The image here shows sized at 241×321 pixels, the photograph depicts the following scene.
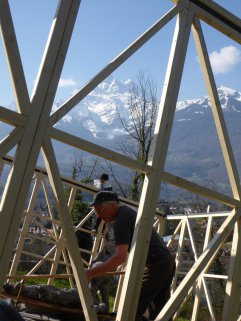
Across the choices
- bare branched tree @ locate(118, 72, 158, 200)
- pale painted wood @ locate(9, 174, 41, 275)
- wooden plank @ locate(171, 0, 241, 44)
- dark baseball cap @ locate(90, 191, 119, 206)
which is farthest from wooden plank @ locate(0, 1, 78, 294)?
bare branched tree @ locate(118, 72, 158, 200)

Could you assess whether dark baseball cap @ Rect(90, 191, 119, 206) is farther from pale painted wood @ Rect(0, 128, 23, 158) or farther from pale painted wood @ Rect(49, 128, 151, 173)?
pale painted wood @ Rect(0, 128, 23, 158)

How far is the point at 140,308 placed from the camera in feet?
12.7

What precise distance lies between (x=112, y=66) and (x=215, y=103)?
1.24 metres

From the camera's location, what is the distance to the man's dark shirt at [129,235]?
379cm

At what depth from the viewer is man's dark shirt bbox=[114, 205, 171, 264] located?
149 inches

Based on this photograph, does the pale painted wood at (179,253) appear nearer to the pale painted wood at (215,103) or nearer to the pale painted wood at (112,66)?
the pale painted wood at (215,103)

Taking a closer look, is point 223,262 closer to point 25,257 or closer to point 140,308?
point 25,257

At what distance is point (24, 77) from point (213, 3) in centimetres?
217

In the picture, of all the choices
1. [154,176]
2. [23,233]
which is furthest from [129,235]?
[23,233]

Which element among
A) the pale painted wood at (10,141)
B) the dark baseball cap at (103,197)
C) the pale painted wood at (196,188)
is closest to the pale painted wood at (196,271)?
the pale painted wood at (196,188)

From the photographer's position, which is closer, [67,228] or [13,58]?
[13,58]

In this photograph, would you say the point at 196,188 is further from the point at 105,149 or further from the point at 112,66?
the point at 112,66

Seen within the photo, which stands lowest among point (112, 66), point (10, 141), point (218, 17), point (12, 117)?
point (10, 141)

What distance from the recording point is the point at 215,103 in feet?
14.2
